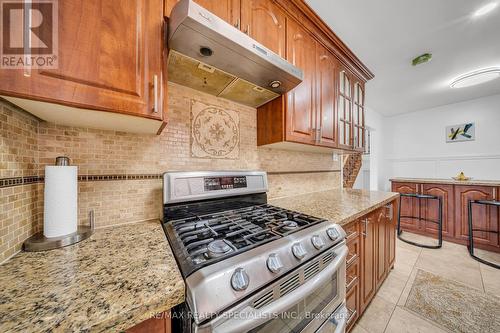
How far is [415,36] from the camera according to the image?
1.62m

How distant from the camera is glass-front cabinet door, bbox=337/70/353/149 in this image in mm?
1672

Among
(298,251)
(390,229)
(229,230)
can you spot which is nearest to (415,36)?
(390,229)

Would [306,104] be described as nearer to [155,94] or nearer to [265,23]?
[265,23]

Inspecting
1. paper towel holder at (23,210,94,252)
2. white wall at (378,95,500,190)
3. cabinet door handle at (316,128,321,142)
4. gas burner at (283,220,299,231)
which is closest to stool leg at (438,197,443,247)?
white wall at (378,95,500,190)

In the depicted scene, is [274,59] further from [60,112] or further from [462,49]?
[462,49]

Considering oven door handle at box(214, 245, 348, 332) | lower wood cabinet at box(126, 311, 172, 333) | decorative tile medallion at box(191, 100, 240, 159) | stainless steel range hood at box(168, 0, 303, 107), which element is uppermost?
stainless steel range hood at box(168, 0, 303, 107)

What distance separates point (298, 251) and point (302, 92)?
1107mm

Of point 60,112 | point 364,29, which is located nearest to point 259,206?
point 60,112

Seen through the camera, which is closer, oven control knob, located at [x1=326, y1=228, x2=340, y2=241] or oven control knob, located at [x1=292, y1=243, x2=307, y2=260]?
oven control knob, located at [x1=292, y1=243, x2=307, y2=260]

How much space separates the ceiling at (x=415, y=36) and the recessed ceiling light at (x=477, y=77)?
0.29 ft

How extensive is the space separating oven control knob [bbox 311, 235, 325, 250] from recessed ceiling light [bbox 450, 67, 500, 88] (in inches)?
128

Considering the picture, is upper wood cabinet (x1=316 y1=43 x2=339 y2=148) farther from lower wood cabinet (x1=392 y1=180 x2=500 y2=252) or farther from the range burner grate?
lower wood cabinet (x1=392 y1=180 x2=500 y2=252)

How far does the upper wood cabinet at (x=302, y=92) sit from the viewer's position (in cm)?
122

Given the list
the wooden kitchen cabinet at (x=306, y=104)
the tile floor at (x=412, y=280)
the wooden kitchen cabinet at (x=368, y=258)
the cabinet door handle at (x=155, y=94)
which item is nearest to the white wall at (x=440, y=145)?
the tile floor at (x=412, y=280)
